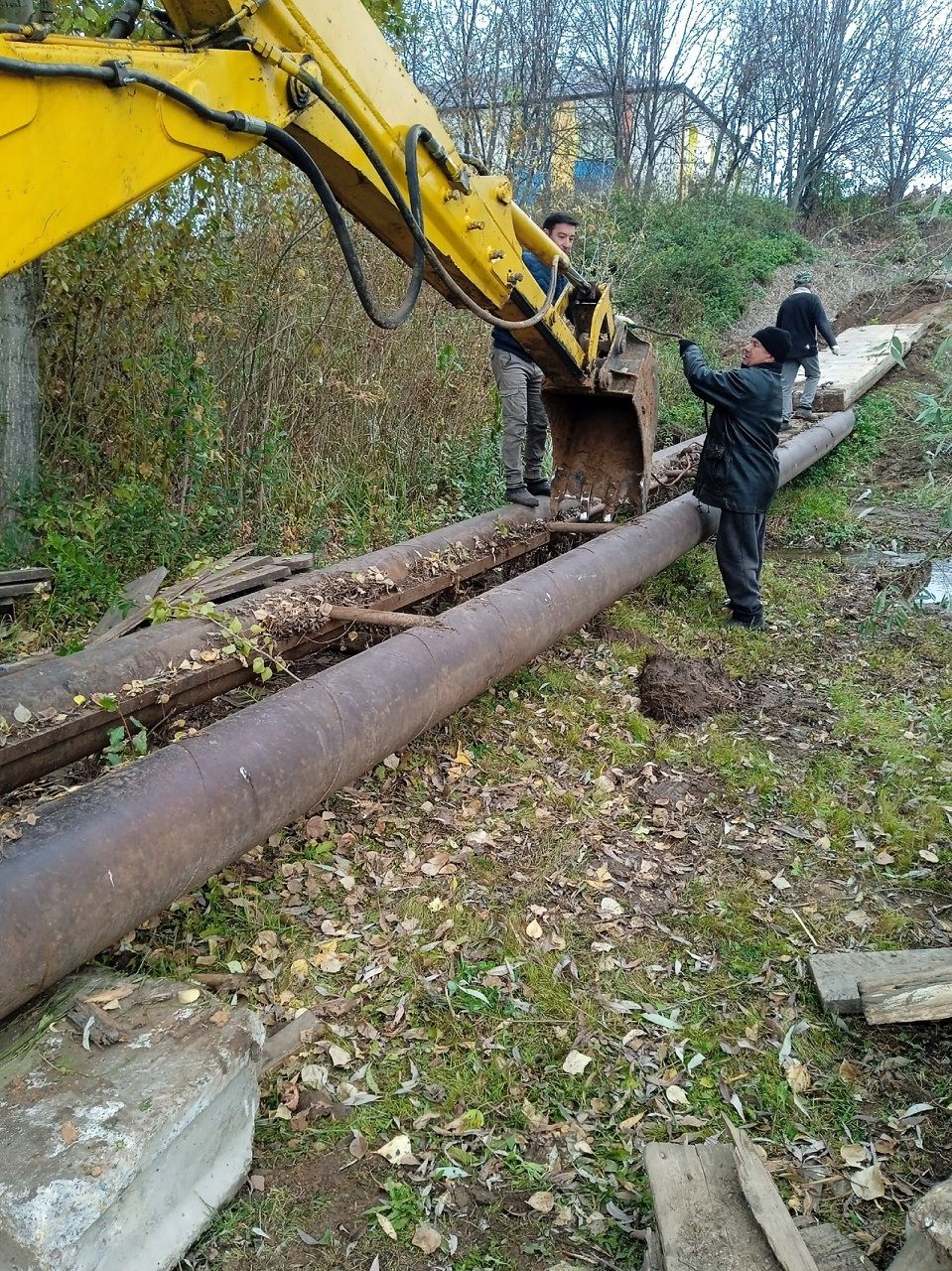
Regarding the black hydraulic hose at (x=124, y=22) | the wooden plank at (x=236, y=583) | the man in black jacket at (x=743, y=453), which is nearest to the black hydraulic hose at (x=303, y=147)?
the black hydraulic hose at (x=124, y=22)

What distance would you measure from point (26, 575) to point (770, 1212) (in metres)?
4.84

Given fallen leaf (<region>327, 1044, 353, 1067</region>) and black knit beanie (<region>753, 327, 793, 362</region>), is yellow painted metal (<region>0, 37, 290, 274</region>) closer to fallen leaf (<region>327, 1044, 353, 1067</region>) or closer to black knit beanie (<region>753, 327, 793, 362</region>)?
fallen leaf (<region>327, 1044, 353, 1067</region>)

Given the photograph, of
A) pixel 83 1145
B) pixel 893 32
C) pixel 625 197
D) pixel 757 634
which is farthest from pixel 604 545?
pixel 893 32

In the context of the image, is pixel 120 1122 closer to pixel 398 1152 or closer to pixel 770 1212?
pixel 398 1152

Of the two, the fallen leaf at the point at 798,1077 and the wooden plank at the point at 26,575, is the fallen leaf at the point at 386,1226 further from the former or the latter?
the wooden plank at the point at 26,575

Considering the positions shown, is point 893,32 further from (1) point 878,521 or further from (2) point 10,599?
(2) point 10,599

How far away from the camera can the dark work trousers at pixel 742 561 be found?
278 inches

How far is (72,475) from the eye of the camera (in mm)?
6309

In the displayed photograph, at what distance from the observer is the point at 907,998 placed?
3.35 meters

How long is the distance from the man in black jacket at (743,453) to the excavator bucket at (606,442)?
1.20 ft

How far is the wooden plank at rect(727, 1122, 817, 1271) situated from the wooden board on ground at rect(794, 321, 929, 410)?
9.36 m

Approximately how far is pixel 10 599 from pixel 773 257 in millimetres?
17510

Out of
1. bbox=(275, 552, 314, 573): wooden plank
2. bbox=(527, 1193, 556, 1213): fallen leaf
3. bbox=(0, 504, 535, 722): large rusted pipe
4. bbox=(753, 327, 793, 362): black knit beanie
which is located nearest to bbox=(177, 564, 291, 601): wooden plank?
bbox=(275, 552, 314, 573): wooden plank

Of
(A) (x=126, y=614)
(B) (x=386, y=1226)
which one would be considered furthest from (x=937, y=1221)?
(A) (x=126, y=614)
